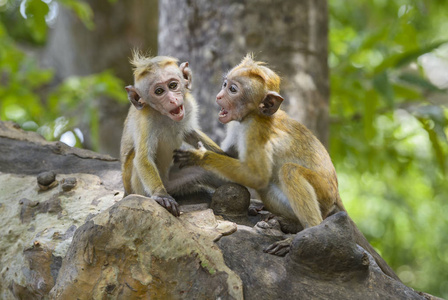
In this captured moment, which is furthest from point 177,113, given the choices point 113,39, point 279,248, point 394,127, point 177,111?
point 394,127

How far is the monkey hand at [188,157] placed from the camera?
189 inches

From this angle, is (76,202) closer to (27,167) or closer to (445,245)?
(27,167)

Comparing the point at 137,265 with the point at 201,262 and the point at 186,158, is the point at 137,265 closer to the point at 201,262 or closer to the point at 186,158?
the point at 201,262

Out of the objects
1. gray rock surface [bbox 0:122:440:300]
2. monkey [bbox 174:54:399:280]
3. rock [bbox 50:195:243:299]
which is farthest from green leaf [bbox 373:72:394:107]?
rock [bbox 50:195:243:299]

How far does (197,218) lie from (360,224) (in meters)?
7.90

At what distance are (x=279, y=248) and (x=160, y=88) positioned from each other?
74.4 inches

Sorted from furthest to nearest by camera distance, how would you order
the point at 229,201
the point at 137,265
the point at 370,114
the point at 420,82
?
the point at 370,114, the point at 420,82, the point at 229,201, the point at 137,265

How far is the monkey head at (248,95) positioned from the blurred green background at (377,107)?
2369 mm

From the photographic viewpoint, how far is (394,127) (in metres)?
10.5

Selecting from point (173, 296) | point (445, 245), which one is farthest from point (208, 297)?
point (445, 245)

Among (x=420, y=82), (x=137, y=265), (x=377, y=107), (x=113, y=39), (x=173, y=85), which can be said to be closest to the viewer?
(x=137, y=265)

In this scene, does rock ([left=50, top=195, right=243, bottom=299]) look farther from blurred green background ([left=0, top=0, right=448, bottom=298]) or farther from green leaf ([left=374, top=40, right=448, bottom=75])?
green leaf ([left=374, top=40, right=448, bottom=75])

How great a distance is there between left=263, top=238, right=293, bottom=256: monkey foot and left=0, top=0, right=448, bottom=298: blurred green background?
11.0 feet

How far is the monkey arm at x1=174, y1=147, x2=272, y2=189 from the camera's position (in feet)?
15.3
